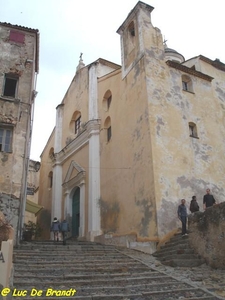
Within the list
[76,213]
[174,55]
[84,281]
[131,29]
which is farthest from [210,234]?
[174,55]

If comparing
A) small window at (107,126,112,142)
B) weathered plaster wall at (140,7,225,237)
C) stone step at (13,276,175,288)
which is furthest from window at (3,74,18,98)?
stone step at (13,276,175,288)

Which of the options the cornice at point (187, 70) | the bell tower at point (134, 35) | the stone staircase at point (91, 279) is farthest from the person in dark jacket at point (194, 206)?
the bell tower at point (134, 35)

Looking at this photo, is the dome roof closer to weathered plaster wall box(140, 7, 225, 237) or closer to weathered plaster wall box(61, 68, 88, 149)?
weathered plaster wall box(61, 68, 88, 149)

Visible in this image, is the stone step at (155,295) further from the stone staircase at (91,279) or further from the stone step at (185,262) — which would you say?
the stone step at (185,262)

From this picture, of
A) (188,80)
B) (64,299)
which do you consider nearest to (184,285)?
(64,299)

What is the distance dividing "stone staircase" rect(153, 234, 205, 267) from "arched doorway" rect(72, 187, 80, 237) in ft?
27.6

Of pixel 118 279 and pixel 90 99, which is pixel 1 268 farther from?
pixel 90 99

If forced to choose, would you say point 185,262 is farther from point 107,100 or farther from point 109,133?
point 107,100

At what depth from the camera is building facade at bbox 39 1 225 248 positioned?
13.5 metres

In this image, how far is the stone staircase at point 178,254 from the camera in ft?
32.2

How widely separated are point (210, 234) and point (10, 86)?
11.4 metres

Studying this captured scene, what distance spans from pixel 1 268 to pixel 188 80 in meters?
14.6

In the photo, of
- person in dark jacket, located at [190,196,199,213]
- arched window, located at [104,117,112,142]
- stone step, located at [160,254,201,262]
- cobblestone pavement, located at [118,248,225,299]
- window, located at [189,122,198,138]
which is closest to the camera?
→ cobblestone pavement, located at [118,248,225,299]

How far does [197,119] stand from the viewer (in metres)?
16.0
